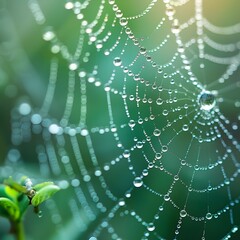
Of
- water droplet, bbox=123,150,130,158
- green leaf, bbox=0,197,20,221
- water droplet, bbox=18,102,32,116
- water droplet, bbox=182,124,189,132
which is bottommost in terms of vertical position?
green leaf, bbox=0,197,20,221

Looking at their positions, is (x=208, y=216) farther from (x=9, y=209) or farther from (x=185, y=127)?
(x=9, y=209)

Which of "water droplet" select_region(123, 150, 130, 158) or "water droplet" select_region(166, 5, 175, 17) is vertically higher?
"water droplet" select_region(166, 5, 175, 17)

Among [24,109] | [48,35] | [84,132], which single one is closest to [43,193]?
[84,132]

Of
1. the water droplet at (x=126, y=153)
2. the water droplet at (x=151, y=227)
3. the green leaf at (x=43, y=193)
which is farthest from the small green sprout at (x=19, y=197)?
the water droplet at (x=126, y=153)

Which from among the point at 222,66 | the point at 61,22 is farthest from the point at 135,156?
the point at 61,22

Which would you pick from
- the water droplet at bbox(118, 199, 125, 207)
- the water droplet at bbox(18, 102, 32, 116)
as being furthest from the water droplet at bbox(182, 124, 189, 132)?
the water droplet at bbox(18, 102, 32, 116)

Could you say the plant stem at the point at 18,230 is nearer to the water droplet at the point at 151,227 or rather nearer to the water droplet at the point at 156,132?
the water droplet at the point at 151,227

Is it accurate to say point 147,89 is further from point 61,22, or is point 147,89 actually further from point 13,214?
point 13,214

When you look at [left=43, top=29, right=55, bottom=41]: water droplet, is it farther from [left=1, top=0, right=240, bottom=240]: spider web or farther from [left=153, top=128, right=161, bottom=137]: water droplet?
[left=153, top=128, right=161, bottom=137]: water droplet
